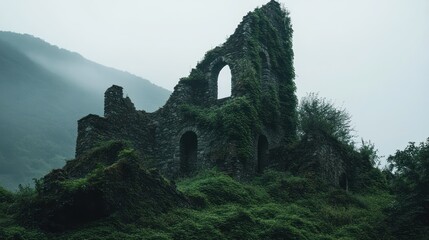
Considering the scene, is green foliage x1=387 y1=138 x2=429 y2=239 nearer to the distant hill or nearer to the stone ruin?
the stone ruin

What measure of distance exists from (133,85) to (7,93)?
27.1 m

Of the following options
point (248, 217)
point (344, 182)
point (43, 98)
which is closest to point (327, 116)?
point (344, 182)

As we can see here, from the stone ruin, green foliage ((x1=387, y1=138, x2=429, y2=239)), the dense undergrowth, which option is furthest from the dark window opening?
green foliage ((x1=387, y1=138, x2=429, y2=239))

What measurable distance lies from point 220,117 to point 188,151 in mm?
2844

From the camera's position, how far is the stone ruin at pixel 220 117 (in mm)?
17375

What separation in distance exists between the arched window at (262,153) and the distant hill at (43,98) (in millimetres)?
39612

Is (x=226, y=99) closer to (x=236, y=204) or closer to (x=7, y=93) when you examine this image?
(x=236, y=204)

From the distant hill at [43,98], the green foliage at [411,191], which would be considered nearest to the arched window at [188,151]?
the green foliage at [411,191]

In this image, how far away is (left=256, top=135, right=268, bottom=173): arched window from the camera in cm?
1886

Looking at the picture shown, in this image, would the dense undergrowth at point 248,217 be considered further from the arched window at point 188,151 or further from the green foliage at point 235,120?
the arched window at point 188,151

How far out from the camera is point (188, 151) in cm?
1991

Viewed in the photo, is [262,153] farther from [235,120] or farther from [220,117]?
[220,117]

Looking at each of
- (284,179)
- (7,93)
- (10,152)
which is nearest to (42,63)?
(7,93)

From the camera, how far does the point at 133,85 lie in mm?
90688
